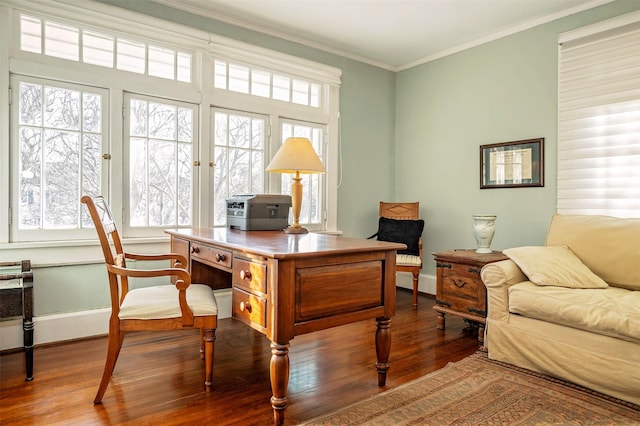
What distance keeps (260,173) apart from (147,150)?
→ 1.01m

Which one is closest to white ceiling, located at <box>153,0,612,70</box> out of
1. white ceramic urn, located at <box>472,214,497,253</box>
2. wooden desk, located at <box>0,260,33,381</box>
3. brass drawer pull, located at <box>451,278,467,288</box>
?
white ceramic urn, located at <box>472,214,497,253</box>

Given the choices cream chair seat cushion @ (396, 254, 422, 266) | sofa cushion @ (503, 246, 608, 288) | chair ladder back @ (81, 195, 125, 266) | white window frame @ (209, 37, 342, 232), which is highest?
white window frame @ (209, 37, 342, 232)

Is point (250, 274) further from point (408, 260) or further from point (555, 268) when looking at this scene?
point (408, 260)

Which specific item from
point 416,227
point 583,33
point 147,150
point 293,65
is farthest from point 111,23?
point 583,33

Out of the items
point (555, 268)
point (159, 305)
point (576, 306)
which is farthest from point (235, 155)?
point (576, 306)

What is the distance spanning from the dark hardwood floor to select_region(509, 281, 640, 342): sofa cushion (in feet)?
1.90

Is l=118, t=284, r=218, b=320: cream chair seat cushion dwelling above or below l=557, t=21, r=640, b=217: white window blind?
below

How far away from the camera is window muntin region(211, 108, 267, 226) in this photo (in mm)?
3570

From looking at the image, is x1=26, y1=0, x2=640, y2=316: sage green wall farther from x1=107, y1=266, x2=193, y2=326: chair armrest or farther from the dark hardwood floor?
x1=107, y1=266, x2=193, y2=326: chair armrest

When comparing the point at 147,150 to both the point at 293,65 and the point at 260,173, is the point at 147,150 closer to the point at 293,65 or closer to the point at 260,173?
the point at 260,173

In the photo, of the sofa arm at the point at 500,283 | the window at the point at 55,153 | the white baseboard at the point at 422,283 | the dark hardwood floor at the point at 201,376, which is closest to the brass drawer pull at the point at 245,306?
the dark hardwood floor at the point at 201,376

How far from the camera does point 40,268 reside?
9.19 feet

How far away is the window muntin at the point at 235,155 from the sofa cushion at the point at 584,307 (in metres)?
2.35

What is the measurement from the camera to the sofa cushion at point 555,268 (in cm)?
243
